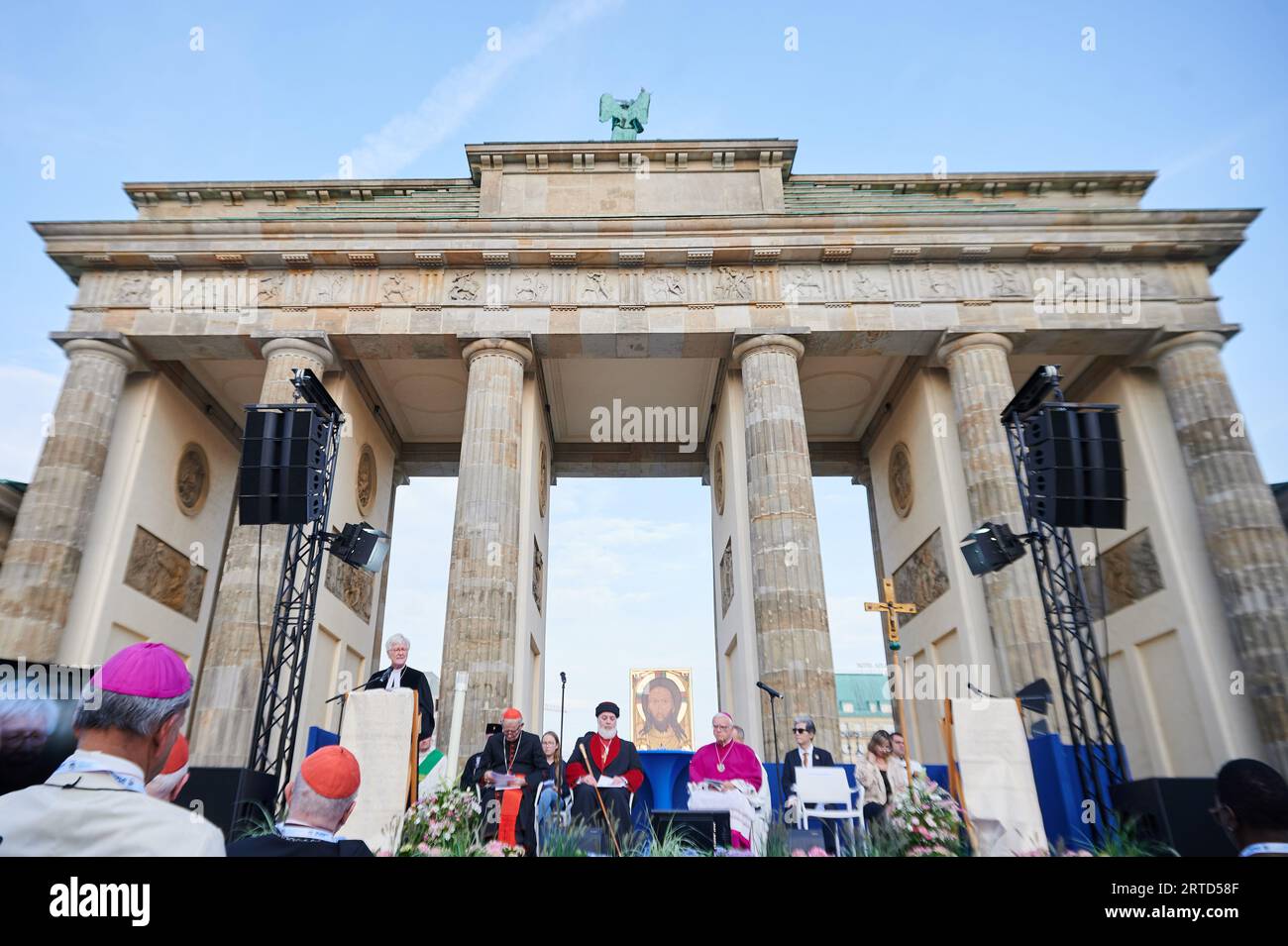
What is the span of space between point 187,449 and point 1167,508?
21.3m

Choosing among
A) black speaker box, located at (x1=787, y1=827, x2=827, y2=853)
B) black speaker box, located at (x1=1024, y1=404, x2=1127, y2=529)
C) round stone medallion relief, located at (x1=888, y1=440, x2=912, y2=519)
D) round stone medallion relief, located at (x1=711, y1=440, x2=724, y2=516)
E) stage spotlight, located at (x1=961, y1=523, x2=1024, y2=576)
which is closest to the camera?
black speaker box, located at (x1=787, y1=827, x2=827, y2=853)

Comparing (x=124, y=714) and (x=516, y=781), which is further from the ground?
(x=124, y=714)

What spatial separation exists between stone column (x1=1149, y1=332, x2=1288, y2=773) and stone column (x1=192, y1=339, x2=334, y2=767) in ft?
54.9

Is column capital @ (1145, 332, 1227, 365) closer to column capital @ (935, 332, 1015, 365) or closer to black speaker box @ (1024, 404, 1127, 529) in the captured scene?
column capital @ (935, 332, 1015, 365)

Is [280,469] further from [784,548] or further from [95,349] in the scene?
[95,349]

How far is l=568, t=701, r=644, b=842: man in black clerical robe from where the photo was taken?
24.5 feet

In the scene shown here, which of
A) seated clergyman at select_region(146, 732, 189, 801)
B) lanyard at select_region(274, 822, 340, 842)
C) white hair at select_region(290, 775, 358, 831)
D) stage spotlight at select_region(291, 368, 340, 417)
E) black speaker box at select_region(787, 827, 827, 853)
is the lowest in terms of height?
black speaker box at select_region(787, 827, 827, 853)

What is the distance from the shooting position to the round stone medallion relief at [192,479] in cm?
1667

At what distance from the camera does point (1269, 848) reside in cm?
256

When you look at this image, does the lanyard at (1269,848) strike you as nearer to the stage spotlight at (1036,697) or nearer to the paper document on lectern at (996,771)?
the paper document on lectern at (996,771)

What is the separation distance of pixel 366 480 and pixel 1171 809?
16.8m

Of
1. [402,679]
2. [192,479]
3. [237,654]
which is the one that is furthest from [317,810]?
A: [192,479]

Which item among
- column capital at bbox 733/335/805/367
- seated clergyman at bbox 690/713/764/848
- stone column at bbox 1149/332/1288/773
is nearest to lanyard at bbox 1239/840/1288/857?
seated clergyman at bbox 690/713/764/848
